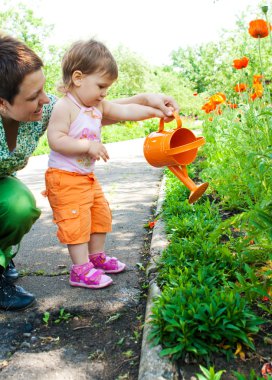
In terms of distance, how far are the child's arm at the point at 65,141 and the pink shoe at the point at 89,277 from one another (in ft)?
1.90

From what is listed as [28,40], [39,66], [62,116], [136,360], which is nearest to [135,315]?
[136,360]

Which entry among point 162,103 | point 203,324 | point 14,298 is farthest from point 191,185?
point 14,298

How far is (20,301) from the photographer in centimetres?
203

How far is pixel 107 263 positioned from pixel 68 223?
1.21ft

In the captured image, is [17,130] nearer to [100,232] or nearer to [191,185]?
[100,232]

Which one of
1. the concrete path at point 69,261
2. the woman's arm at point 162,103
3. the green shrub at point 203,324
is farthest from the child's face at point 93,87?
the green shrub at point 203,324

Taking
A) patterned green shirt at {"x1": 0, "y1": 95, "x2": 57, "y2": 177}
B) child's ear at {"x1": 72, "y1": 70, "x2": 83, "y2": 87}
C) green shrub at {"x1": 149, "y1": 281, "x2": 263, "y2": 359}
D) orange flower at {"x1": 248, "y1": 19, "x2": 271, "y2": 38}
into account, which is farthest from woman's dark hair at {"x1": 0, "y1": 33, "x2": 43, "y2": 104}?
orange flower at {"x1": 248, "y1": 19, "x2": 271, "y2": 38}

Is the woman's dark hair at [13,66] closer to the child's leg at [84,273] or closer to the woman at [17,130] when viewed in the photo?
the woman at [17,130]

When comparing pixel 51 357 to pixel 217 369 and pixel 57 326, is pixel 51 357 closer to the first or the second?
pixel 57 326

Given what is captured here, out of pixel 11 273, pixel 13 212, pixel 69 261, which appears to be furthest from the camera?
pixel 69 261

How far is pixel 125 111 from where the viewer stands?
2.39 meters

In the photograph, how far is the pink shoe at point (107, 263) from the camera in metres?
2.37

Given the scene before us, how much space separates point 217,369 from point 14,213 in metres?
1.15

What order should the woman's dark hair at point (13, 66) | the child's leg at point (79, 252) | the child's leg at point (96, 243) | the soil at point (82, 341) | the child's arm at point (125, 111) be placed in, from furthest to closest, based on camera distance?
the child's leg at point (96, 243)
the child's arm at point (125, 111)
the child's leg at point (79, 252)
the woman's dark hair at point (13, 66)
the soil at point (82, 341)
